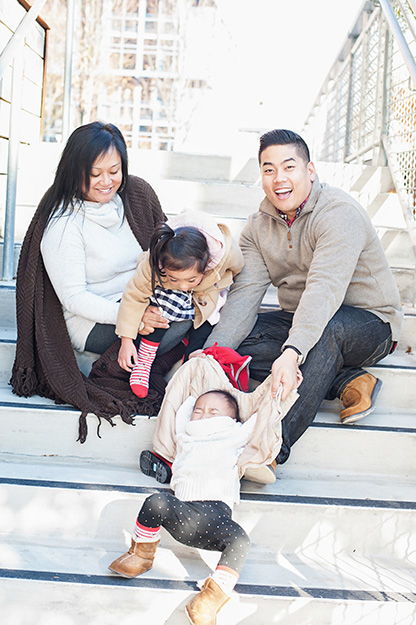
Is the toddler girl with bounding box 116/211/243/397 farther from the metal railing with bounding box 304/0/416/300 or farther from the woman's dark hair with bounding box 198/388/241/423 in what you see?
the metal railing with bounding box 304/0/416/300

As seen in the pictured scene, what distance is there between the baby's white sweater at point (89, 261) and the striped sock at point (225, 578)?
910 millimetres

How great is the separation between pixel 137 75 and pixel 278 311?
13.4 meters

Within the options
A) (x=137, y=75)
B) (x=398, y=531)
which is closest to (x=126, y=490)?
(x=398, y=531)

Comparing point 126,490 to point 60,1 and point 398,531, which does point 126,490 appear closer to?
point 398,531

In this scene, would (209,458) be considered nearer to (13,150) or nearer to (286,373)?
(286,373)

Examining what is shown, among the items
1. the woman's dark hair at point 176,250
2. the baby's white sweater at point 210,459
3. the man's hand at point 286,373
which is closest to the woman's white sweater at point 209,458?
the baby's white sweater at point 210,459

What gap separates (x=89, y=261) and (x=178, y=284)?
15.4 inches

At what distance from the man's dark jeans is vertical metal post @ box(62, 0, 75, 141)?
229 cm

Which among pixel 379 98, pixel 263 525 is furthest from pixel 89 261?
pixel 379 98

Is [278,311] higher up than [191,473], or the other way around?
[278,311]

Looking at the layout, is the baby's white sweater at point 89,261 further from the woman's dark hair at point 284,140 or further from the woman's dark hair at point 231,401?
the woman's dark hair at point 284,140

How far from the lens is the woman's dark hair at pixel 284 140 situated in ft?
6.52

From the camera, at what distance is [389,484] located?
1890mm

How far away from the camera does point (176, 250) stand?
1862 mm
